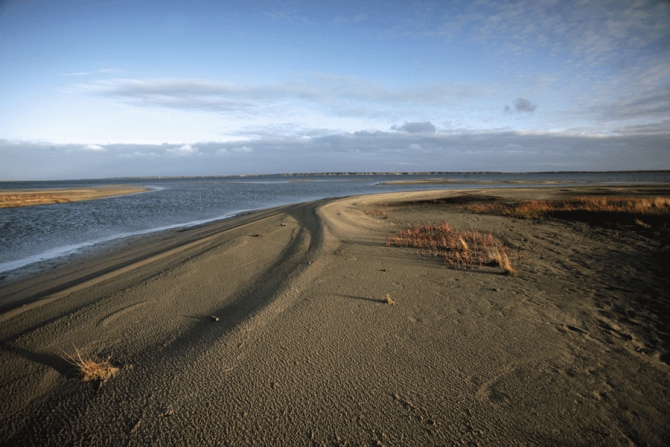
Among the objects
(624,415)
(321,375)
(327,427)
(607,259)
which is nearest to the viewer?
(327,427)

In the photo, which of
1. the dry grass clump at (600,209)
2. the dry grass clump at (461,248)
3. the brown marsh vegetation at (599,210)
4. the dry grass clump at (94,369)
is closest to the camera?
the dry grass clump at (94,369)

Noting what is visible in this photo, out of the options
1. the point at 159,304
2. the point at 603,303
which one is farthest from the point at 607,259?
the point at 159,304

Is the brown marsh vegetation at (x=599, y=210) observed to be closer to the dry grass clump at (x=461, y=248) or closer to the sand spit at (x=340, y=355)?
the dry grass clump at (x=461, y=248)

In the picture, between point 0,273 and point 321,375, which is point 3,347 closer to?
point 321,375

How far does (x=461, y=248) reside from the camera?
29.3 feet

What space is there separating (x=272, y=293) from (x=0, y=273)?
356 inches

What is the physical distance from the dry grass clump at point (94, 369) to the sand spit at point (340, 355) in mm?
84

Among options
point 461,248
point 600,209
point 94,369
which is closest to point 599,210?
point 600,209

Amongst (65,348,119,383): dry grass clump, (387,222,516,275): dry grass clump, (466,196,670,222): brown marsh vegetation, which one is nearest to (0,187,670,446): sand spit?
(65,348,119,383): dry grass clump

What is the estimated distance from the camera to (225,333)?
4.27m

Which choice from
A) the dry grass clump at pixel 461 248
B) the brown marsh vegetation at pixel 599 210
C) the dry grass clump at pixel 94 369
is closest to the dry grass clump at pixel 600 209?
the brown marsh vegetation at pixel 599 210

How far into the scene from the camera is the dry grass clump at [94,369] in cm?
333

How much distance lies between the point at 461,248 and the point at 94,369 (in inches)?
338

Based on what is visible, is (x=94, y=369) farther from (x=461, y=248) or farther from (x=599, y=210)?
(x=599, y=210)
